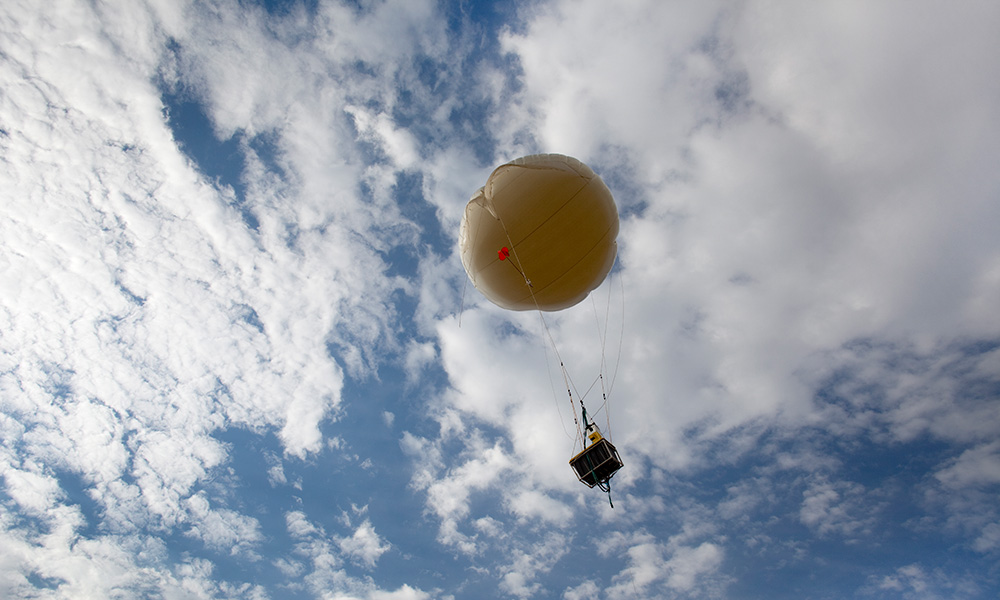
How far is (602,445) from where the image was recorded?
43.6ft

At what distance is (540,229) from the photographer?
14.6m

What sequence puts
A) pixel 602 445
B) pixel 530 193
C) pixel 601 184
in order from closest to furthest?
pixel 602 445 → pixel 530 193 → pixel 601 184

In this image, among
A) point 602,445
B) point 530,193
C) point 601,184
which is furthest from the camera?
point 601,184

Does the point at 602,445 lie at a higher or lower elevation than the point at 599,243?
lower

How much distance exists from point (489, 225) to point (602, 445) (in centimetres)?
697

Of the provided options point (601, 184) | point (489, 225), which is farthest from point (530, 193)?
point (601, 184)

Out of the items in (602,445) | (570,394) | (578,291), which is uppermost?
(578,291)

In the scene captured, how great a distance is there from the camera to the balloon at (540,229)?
14586 millimetres

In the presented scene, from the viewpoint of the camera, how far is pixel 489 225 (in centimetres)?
1507

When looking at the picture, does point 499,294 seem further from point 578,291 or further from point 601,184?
point 601,184

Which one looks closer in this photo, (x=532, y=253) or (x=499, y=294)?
(x=532, y=253)

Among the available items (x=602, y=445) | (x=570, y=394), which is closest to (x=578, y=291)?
(x=570, y=394)

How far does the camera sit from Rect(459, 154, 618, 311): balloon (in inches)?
574

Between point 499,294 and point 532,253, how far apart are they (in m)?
2.14
